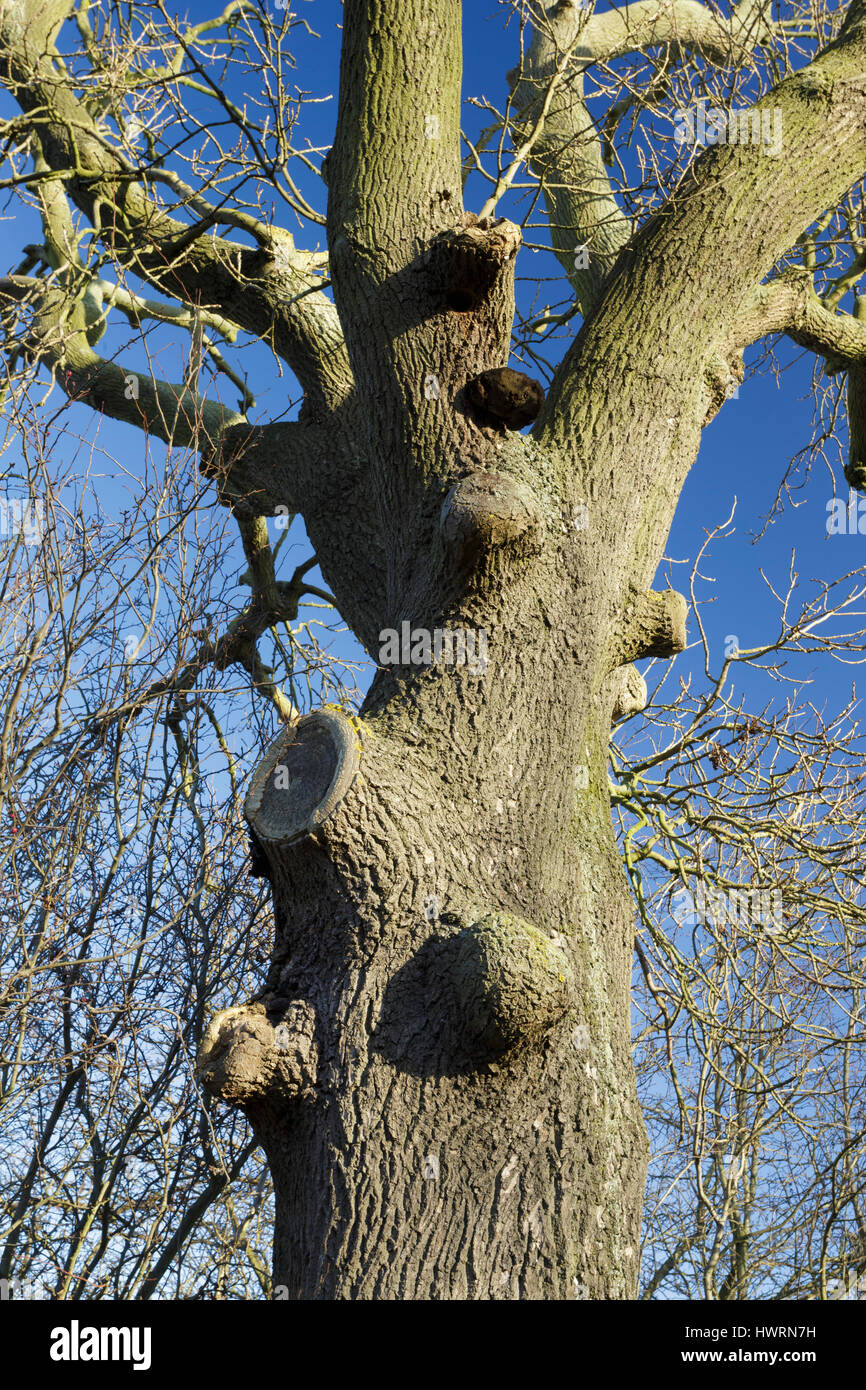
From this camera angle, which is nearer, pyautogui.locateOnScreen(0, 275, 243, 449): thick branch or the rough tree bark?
the rough tree bark

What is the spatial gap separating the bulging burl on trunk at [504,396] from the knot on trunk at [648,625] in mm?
619

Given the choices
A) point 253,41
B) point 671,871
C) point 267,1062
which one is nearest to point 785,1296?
point 671,871

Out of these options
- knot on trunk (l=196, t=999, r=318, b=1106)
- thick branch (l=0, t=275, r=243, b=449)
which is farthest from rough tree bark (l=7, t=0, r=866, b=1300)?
thick branch (l=0, t=275, r=243, b=449)

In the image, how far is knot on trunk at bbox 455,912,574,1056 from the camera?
2100 mm

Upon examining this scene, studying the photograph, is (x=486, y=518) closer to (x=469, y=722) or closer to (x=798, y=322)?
(x=469, y=722)

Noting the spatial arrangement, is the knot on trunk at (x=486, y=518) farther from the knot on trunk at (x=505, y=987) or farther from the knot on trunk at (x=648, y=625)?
the knot on trunk at (x=505, y=987)

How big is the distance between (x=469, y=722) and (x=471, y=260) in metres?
1.34

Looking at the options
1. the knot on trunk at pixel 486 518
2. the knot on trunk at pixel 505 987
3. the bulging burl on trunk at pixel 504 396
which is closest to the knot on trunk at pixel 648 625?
the knot on trunk at pixel 486 518

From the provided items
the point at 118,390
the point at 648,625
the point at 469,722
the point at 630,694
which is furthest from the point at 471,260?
the point at 118,390

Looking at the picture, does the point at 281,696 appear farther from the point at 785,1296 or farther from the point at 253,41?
the point at 785,1296

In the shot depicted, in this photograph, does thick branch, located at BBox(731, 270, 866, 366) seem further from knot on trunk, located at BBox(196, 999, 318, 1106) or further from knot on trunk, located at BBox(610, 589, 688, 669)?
knot on trunk, located at BBox(196, 999, 318, 1106)

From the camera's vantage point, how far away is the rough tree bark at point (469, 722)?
6.89 ft

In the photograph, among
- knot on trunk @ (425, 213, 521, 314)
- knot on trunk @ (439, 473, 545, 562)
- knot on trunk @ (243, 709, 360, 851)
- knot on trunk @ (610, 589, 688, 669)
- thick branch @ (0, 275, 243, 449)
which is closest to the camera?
knot on trunk @ (243, 709, 360, 851)
